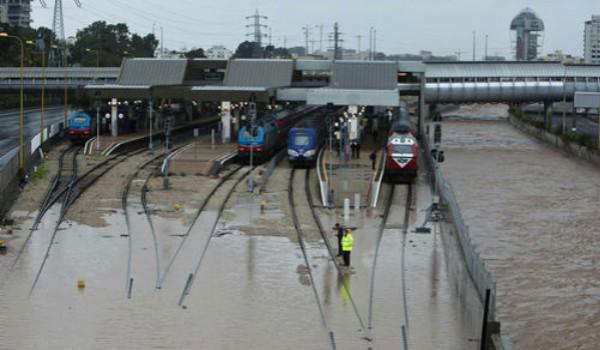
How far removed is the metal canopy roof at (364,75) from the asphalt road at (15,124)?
1959 centimetres

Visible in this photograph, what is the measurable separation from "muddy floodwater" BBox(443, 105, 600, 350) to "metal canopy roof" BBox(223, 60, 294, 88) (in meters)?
12.3

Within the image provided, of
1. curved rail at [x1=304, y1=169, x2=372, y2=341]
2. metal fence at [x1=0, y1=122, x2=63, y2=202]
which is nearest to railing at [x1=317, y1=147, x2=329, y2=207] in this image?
curved rail at [x1=304, y1=169, x2=372, y2=341]

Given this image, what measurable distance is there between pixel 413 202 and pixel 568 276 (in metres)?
10.4

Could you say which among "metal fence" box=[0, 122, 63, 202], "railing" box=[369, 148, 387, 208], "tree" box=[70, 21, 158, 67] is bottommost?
"railing" box=[369, 148, 387, 208]

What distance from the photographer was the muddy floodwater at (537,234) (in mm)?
24594

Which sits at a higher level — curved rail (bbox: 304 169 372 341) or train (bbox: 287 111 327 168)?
train (bbox: 287 111 327 168)

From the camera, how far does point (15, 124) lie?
3029 inches

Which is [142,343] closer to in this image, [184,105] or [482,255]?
[482,255]

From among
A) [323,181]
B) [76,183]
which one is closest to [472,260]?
[323,181]

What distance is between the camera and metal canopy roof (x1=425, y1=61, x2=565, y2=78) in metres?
85.2

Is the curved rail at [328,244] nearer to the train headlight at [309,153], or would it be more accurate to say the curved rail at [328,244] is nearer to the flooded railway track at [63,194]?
the train headlight at [309,153]

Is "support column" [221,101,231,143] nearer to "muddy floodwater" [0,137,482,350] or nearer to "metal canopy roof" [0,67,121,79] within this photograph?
"muddy floodwater" [0,137,482,350]

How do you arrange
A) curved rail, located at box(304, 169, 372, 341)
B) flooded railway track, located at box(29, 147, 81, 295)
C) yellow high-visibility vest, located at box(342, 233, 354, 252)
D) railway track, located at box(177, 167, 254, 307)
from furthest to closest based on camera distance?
flooded railway track, located at box(29, 147, 81, 295) → yellow high-visibility vest, located at box(342, 233, 354, 252) → railway track, located at box(177, 167, 254, 307) → curved rail, located at box(304, 169, 372, 341)

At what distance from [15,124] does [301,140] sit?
35133 mm
